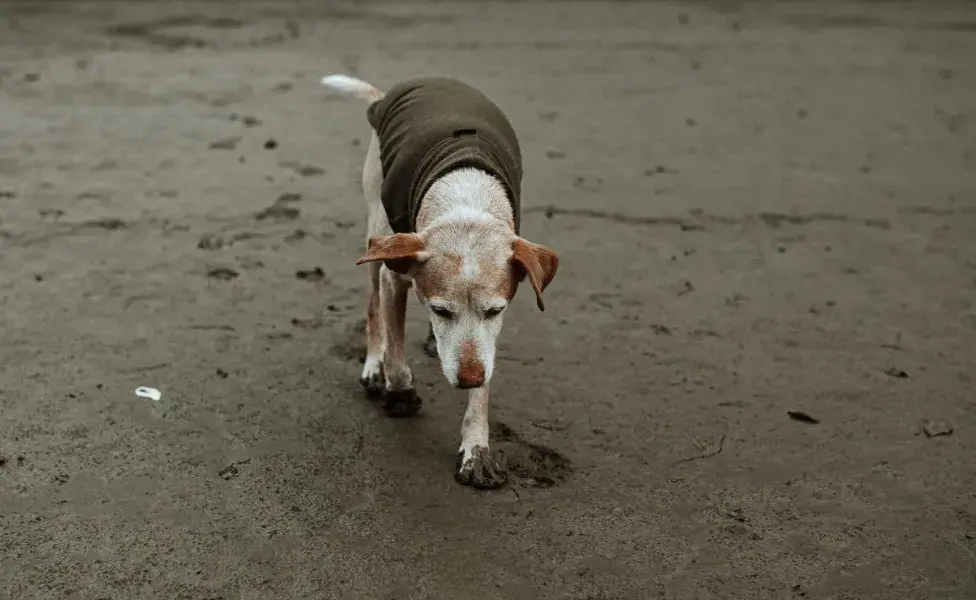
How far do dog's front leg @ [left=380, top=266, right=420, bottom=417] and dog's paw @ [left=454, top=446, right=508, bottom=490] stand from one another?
491 mm

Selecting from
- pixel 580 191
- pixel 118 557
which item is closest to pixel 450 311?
pixel 118 557

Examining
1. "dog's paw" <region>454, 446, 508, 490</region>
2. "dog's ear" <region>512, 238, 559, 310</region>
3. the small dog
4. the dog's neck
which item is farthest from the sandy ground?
the dog's neck

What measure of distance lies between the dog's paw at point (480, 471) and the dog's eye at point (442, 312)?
0.63m

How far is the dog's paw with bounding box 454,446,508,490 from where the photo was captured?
371cm

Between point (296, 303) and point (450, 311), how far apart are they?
6.52 ft

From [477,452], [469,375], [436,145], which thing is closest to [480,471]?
[477,452]

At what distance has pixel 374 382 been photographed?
4398 millimetres

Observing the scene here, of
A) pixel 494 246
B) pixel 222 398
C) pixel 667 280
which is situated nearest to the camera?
pixel 494 246

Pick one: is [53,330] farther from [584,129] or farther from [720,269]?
[584,129]

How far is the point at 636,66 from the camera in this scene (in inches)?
422

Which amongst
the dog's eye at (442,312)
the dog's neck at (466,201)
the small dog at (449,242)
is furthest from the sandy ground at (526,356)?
the dog's neck at (466,201)

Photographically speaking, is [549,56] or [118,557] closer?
[118,557]

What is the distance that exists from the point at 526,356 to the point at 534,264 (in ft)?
4.57

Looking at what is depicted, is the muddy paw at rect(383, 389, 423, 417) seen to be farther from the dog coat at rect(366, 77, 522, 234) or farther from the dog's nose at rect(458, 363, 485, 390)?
the dog's nose at rect(458, 363, 485, 390)
